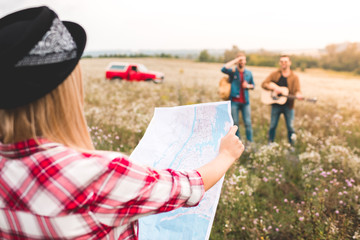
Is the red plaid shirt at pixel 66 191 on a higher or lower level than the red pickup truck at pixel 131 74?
higher

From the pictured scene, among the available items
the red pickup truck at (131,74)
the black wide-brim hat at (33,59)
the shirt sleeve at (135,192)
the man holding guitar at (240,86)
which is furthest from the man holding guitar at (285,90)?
the red pickup truck at (131,74)

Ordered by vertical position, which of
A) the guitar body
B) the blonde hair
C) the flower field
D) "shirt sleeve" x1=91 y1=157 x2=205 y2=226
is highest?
the blonde hair

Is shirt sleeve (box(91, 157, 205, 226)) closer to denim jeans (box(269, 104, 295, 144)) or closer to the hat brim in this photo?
the hat brim

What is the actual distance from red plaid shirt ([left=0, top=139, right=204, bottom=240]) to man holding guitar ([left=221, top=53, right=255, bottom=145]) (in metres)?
6.13

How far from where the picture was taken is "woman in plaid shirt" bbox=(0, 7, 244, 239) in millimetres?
960

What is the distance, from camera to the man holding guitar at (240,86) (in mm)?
7000

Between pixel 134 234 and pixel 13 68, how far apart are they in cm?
77

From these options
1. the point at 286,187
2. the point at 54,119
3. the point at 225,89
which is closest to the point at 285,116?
the point at 225,89

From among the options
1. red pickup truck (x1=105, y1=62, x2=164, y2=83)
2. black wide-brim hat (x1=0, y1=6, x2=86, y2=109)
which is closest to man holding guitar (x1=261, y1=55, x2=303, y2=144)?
black wide-brim hat (x1=0, y1=6, x2=86, y2=109)

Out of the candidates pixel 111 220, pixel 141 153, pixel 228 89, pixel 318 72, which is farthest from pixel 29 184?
pixel 318 72

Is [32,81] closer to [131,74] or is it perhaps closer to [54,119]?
[54,119]

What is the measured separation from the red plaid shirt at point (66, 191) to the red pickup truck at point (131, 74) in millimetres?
19522

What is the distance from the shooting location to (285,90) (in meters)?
6.88

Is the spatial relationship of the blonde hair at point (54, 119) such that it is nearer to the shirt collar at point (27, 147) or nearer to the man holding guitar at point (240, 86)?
the shirt collar at point (27, 147)
